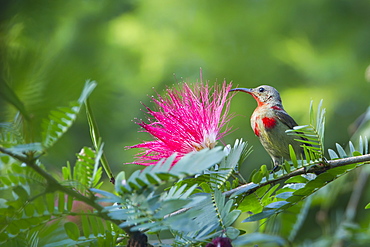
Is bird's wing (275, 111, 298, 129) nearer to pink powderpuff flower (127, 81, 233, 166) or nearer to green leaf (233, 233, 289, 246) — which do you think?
pink powderpuff flower (127, 81, 233, 166)

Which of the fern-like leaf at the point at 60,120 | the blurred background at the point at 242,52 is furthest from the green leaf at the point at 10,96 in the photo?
the blurred background at the point at 242,52

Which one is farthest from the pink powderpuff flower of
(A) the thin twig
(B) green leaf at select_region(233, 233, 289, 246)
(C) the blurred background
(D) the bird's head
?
(C) the blurred background

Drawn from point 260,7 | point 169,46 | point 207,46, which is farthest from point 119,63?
point 260,7

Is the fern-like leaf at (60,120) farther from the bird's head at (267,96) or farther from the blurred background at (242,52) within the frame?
the blurred background at (242,52)

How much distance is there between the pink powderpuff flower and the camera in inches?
35.0

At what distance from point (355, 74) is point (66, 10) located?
381cm

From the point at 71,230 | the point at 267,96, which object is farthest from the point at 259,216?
the point at 267,96

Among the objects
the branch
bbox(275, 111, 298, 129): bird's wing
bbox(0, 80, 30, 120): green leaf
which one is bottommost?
the branch

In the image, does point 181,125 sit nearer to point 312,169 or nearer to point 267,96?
point 312,169

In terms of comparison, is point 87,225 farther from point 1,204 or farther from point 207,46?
point 207,46

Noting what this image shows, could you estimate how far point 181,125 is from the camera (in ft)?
2.93

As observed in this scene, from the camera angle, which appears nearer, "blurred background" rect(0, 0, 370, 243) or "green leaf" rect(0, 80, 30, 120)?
"green leaf" rect(0, 80, 30, 120)

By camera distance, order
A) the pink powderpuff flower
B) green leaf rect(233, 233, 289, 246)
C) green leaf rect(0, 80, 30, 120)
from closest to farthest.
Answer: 1. green leaf rect(0, 80, 30, 120)
2. green leaf rect(233, 233, 289, 246)
3. the pink powderpuff flower

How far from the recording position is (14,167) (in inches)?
19.1
